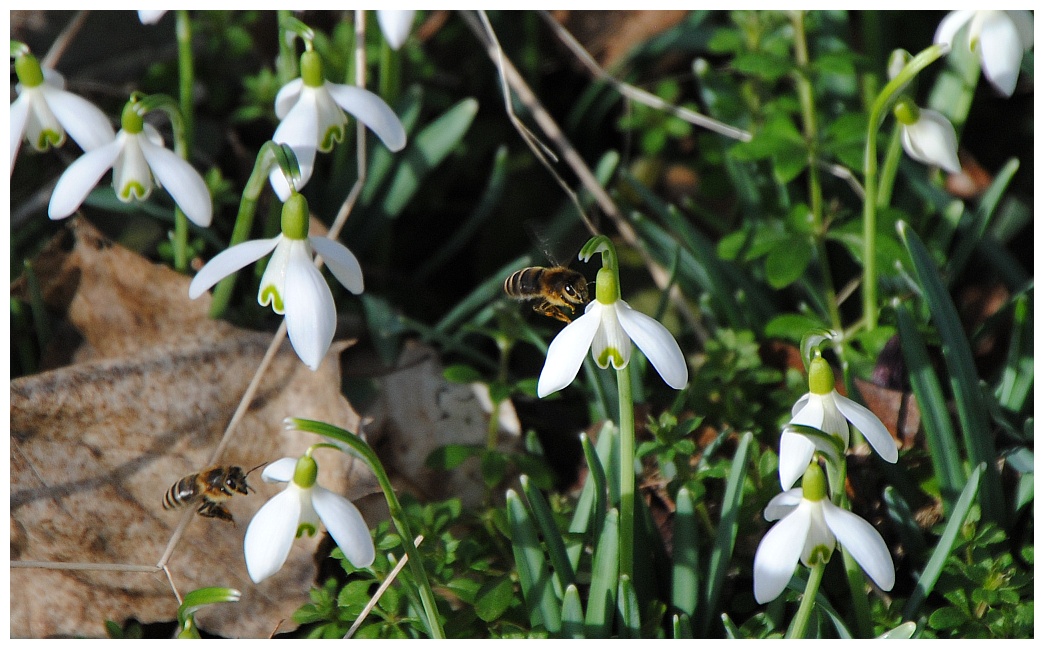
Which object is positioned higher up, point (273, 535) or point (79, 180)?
point (79, 180)

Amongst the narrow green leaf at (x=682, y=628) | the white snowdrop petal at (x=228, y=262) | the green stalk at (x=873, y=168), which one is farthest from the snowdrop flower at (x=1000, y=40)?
the white snowdrop petal at (x=228, y=262)

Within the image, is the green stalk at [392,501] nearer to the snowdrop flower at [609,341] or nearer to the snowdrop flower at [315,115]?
the snowdrop flower at [609,341]

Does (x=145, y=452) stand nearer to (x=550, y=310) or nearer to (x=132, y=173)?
(x=132, y=173)

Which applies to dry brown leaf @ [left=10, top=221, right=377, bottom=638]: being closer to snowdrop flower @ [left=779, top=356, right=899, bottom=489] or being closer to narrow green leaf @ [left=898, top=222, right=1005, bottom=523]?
snowdrop flower @ [left=779, top=356, right=899, bottom=489]

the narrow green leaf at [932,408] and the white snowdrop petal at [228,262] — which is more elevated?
the white snowdrop petal at [228,262]

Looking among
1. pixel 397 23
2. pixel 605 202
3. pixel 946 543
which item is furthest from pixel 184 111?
pixel 946 543

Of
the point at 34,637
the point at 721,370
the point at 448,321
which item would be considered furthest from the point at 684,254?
the point at 34,637

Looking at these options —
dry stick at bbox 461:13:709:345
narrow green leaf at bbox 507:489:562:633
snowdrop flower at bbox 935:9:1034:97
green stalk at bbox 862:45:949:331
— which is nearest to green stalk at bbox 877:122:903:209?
green stalk at bbox 862:45:949:331
